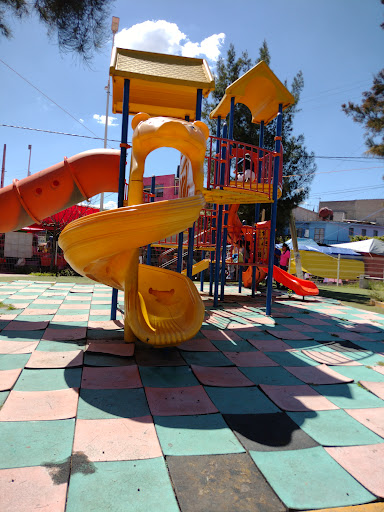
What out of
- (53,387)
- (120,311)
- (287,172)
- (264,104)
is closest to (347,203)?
(287,172)

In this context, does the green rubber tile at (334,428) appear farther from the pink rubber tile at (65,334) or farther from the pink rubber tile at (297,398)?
the pink rubber tile at (65,334)

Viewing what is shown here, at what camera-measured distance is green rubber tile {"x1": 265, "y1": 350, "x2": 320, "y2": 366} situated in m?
4.13

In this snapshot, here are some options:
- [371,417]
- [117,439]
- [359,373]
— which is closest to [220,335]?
[359,373]

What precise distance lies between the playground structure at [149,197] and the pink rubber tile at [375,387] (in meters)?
1.84

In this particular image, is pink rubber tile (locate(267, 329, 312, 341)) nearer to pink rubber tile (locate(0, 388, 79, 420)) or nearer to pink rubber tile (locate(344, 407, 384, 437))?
pink rubber tile (locate(344, 407, 384, 437))

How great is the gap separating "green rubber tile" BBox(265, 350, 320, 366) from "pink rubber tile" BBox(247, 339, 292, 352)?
6.0 inches

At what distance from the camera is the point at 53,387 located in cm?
308

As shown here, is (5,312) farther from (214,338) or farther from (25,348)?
(214,338)

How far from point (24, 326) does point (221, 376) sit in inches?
121

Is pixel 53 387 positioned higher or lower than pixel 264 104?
lower

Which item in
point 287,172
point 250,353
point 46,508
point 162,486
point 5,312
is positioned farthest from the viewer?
point 287,172

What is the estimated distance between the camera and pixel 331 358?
441 cm

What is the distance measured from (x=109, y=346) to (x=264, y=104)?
6104mm

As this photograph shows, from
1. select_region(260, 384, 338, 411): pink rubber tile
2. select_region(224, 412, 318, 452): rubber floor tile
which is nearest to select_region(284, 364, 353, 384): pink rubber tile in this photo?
select_region(260, 384, 338, 411): pink rubber tile
